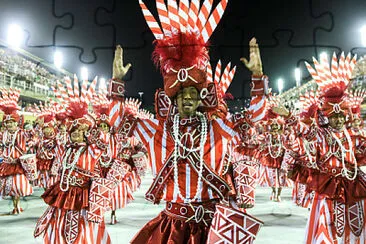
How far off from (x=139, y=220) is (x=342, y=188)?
4.00m

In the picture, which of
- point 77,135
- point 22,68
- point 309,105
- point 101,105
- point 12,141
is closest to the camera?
point 77,135

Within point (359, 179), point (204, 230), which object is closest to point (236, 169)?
point (359, 179)

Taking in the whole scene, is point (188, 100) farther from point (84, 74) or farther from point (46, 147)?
point (46, 147)

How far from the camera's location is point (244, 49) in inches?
134

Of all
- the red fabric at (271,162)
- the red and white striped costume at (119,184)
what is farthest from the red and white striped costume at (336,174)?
the red fabric at (271,162)

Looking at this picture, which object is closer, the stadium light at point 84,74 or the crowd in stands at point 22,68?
the stadium light at point 84,74

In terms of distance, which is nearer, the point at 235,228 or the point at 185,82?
the point at 235,228

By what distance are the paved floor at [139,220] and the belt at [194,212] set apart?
125 inches

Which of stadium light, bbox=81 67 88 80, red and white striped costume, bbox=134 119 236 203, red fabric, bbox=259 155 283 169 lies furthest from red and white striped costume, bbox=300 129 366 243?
red fabric, bbox=259 155 283 169

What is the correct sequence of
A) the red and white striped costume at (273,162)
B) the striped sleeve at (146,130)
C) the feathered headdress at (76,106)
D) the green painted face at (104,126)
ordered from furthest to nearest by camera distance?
the red and white striped costume at (273,162)
the green painted face at (104,126)
the feathered headdress at (76,106)
the striped sleeve at (146,130)

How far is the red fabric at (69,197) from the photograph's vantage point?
4516mm

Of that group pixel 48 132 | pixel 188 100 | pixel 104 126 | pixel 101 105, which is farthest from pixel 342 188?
pixel 48 132

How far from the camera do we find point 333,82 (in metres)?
4.70

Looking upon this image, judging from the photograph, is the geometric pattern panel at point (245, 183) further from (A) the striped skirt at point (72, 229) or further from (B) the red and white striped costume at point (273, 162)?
(B) the red and white striped costume at point (273, 162)
